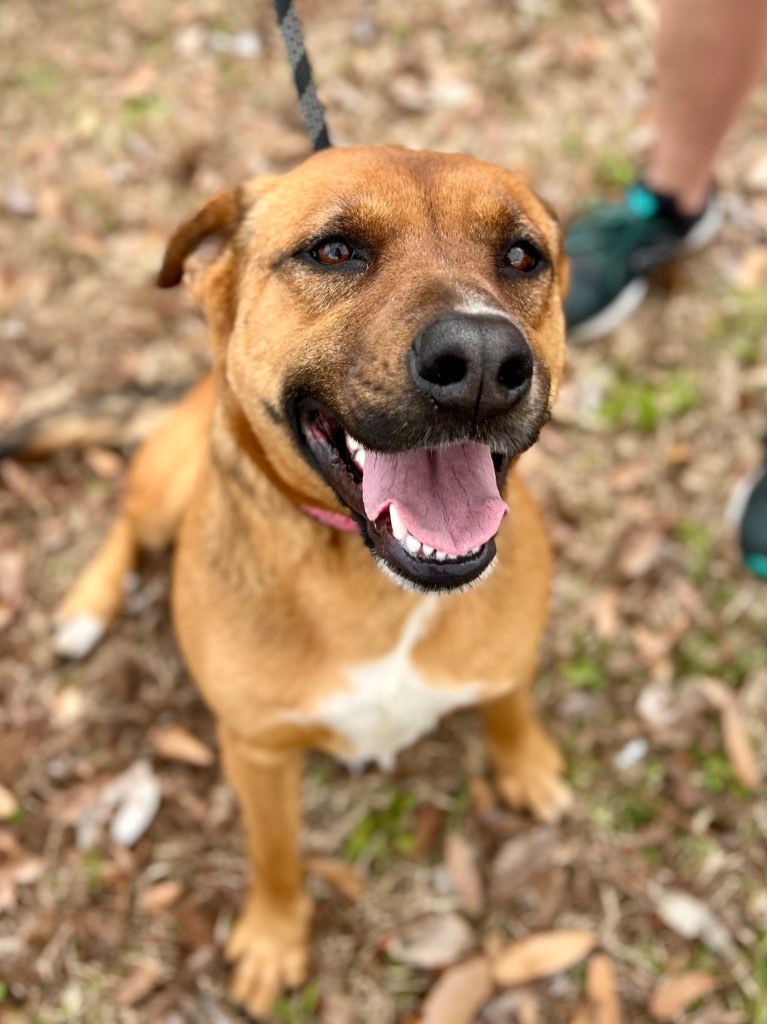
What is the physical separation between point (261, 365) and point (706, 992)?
254cm

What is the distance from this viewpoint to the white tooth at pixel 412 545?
2.20 metres

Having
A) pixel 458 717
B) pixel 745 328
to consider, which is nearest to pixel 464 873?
pixel 458 717

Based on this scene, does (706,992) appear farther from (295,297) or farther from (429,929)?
(295,297)

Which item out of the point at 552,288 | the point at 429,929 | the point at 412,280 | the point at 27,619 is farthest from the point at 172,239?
the point at 429,929

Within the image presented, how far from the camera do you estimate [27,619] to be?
4.05m

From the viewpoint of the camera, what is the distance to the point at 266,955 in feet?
10.8

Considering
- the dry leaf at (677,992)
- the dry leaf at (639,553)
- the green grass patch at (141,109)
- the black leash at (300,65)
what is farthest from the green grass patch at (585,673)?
the green grass patch at (141,109)

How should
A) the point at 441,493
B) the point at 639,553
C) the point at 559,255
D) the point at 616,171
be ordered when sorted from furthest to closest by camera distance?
the point at 616,171 → the point at 639,553 → the point at 559,255 → the point at 441,493

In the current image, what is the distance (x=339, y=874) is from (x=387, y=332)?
224cm

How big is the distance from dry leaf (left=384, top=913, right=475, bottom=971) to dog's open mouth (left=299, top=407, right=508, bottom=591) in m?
1.77

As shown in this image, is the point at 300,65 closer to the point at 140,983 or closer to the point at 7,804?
the point at 7,804

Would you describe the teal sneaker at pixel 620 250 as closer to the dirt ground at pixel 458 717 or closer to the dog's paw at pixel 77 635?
the dirt ground at pixel 458 717

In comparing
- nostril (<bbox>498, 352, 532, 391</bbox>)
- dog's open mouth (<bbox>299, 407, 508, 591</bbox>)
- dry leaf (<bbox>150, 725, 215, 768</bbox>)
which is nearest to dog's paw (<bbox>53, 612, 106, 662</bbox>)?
dry leaf (<bbox>150, 725, 215, 768</bbox>)

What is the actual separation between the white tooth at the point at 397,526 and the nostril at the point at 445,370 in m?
0.36
